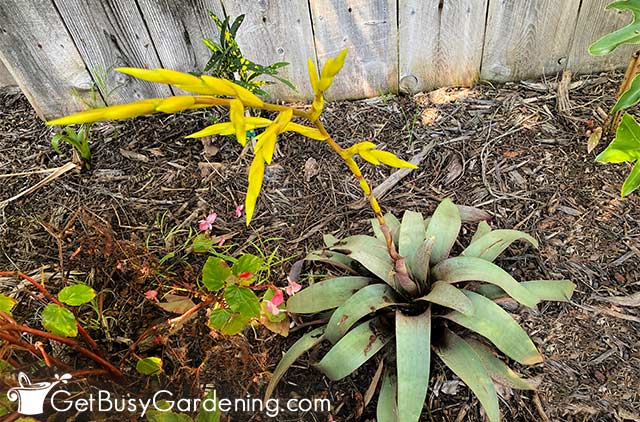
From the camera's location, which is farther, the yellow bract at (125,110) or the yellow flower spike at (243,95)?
the yellow flower spike at (243,95)

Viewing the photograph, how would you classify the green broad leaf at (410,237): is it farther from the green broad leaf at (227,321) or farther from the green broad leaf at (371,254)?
the green broad leaf at (227,321)

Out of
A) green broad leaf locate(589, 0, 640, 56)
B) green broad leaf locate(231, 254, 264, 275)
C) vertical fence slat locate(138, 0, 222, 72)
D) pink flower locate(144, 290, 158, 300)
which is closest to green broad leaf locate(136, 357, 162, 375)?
pink flower locate(144, 290, 158, 300)

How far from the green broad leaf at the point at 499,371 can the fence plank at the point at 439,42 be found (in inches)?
47.4

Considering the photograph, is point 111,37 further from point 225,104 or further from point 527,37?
point 527,37

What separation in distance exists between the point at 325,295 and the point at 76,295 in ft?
2.32

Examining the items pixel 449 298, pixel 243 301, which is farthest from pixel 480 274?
pixel 243 301

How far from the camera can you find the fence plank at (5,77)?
2.56m

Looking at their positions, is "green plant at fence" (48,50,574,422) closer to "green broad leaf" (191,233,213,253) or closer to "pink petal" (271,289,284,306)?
"pink petal" (271,289,284,306)

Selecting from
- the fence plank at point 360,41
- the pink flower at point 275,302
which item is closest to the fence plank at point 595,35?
the fence plank at point 360,41

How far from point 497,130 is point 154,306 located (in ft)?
4.80

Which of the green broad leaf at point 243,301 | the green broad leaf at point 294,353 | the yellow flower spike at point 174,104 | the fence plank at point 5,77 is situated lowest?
the green broad leaf at point 294,353

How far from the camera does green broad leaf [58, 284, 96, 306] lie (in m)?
1.54

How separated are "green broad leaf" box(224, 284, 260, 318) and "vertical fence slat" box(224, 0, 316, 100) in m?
1.13

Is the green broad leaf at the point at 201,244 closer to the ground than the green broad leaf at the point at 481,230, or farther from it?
farther from it
